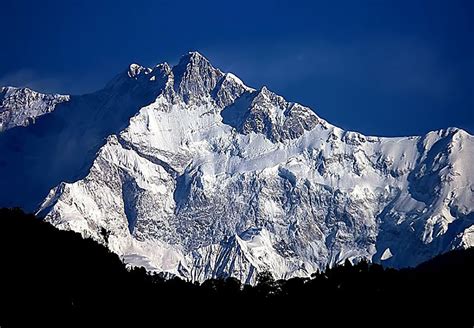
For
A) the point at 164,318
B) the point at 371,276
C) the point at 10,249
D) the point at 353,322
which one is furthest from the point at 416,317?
the point at 10,249

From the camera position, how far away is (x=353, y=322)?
566 ft

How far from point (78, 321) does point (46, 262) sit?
79.6ft

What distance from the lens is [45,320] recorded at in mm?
163000

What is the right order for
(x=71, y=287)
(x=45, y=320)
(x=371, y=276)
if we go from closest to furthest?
(x=45, y=320) → (x=71, y=287) → (x=371, y=276)

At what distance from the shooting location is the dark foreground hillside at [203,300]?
168125 millimetres

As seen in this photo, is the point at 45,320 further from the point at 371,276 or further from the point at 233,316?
the point at 371,276

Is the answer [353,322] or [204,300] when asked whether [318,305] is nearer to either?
[353,322]

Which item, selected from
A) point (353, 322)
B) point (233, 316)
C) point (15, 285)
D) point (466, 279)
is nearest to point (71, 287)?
point (15, 285)

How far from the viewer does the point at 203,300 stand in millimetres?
197000

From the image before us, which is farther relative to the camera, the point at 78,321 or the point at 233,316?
the point at 233,316

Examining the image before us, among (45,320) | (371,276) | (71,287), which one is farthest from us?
(371,276)

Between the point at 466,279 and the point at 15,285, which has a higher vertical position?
the point at 466,279

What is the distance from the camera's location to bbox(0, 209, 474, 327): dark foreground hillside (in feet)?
552

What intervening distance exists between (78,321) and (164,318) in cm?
1880
